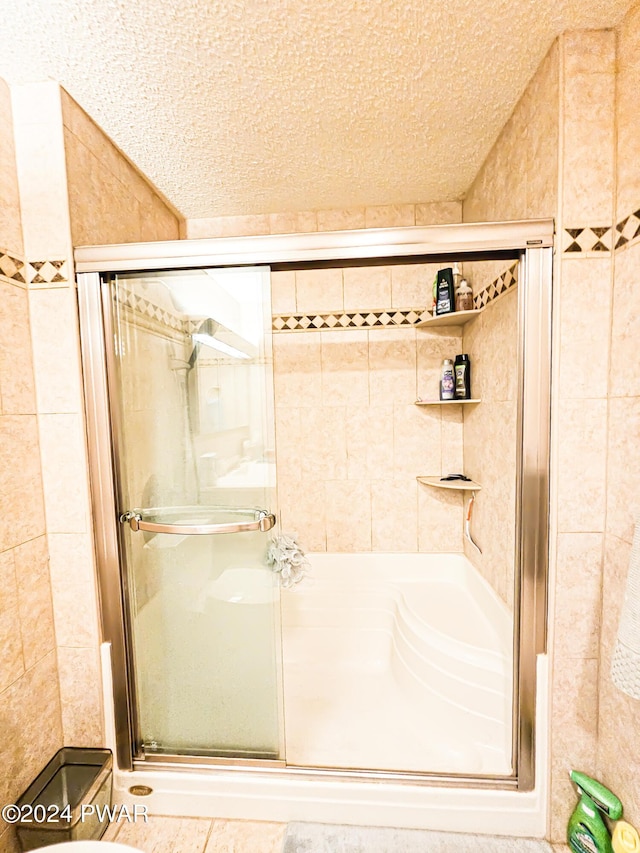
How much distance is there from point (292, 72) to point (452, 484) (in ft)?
5.38

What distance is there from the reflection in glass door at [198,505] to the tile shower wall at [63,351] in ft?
0.37

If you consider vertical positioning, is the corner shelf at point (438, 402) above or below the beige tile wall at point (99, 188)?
below

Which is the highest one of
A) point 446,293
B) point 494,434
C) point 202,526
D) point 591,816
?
point 446,293

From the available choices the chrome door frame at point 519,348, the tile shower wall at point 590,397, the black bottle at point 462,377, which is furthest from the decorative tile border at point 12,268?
the black bottle at point 462,377

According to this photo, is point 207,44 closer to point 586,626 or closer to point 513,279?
point 513,279

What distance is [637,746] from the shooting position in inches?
32.9

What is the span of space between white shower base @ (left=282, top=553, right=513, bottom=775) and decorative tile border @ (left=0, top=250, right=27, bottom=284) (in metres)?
1.65

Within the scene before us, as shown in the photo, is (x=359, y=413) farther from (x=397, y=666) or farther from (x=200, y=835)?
(x=200, y=835)

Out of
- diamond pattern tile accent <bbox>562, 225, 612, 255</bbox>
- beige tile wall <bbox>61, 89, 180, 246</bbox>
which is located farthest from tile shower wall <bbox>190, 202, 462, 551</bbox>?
diamond pattern tile accent <bbox>562, 225, 612, 255</bbox>

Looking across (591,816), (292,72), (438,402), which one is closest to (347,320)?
(438,402)

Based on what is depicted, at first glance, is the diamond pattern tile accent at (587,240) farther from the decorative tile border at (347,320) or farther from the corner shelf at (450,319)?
the decorative tile border at (347,320)

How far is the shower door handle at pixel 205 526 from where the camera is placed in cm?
104

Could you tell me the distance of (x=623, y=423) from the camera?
0.88m

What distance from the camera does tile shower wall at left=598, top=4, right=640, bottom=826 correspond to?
84cm
